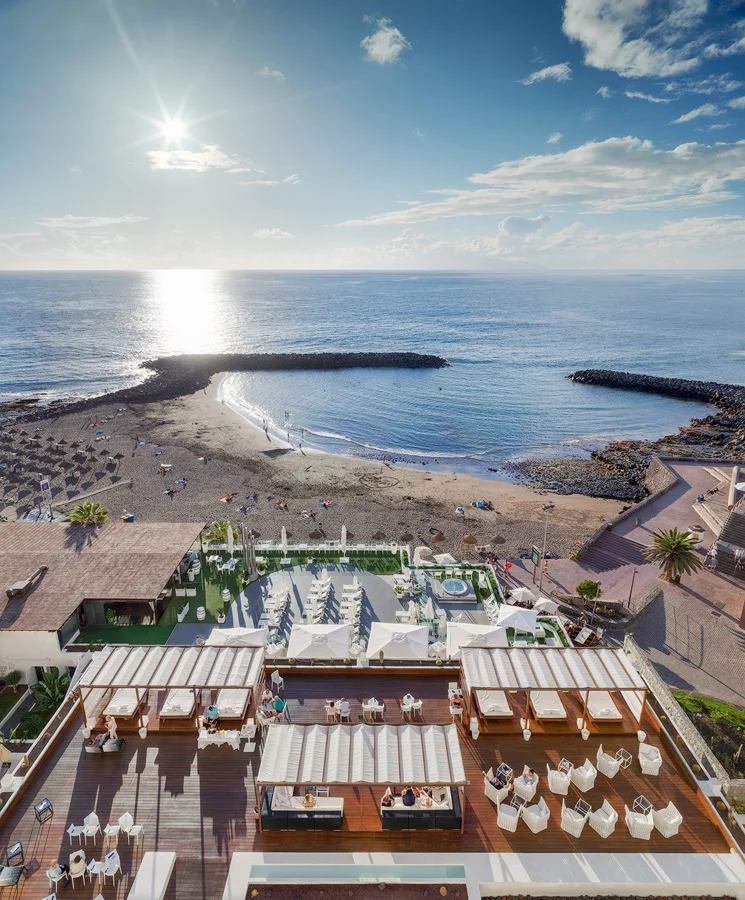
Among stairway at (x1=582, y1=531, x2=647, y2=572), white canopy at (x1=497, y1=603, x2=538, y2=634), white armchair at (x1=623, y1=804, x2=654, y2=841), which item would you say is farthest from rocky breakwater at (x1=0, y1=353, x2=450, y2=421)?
white armchair at (x1=623, y1=804, x2=654, y2=841)

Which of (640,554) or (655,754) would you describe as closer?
(655,754)

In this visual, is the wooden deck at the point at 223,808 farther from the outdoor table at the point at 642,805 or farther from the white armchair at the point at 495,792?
the outdoor table at the point at 642,805

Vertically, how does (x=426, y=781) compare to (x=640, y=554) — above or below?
above

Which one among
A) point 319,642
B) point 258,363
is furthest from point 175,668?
point 258,363

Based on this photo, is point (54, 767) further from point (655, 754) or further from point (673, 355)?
point (673, 355)

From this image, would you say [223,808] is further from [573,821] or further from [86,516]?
[86,516]


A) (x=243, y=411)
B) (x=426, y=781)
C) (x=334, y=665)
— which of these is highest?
(x=426, y=781)

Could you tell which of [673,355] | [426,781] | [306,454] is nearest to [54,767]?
[426,781]
